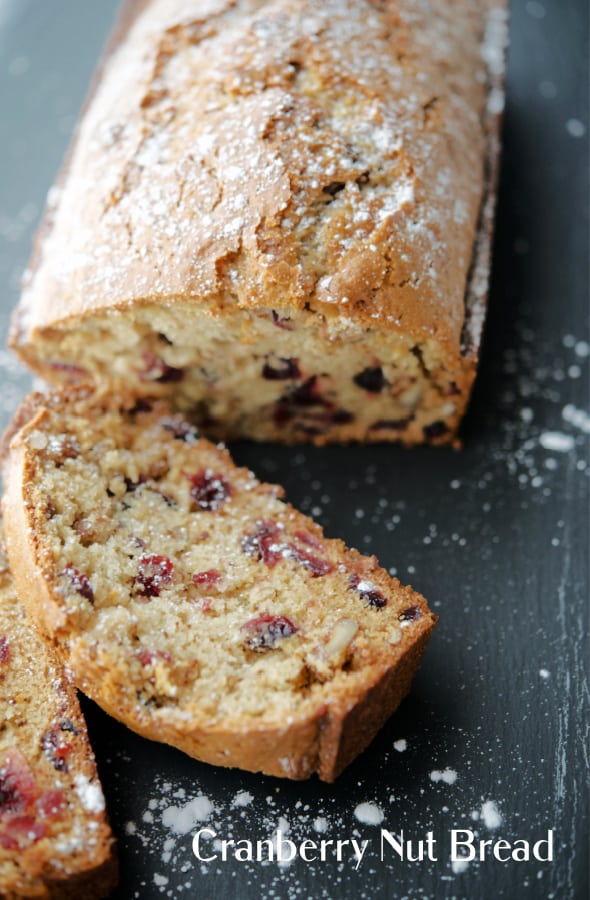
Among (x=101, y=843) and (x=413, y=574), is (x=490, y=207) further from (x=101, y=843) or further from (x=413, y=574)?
(x=101, y=843)

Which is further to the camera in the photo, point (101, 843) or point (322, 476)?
point (322, 476)

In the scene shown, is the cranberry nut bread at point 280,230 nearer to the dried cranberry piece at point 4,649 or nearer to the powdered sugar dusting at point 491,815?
the dried cranberry piece at point 4,649

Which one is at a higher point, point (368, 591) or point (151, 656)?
point (151, 656)

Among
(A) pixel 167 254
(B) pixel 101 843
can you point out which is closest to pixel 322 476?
(A) pixel 167 254

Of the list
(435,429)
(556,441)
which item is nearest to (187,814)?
(435,429)

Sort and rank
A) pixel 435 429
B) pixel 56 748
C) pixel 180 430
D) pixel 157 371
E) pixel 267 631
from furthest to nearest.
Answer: pixel 435 429
pixel 157 371
pixel 180 430
pixel 267 631
pixel 56 748

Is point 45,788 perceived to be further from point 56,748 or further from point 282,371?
point 282,371
